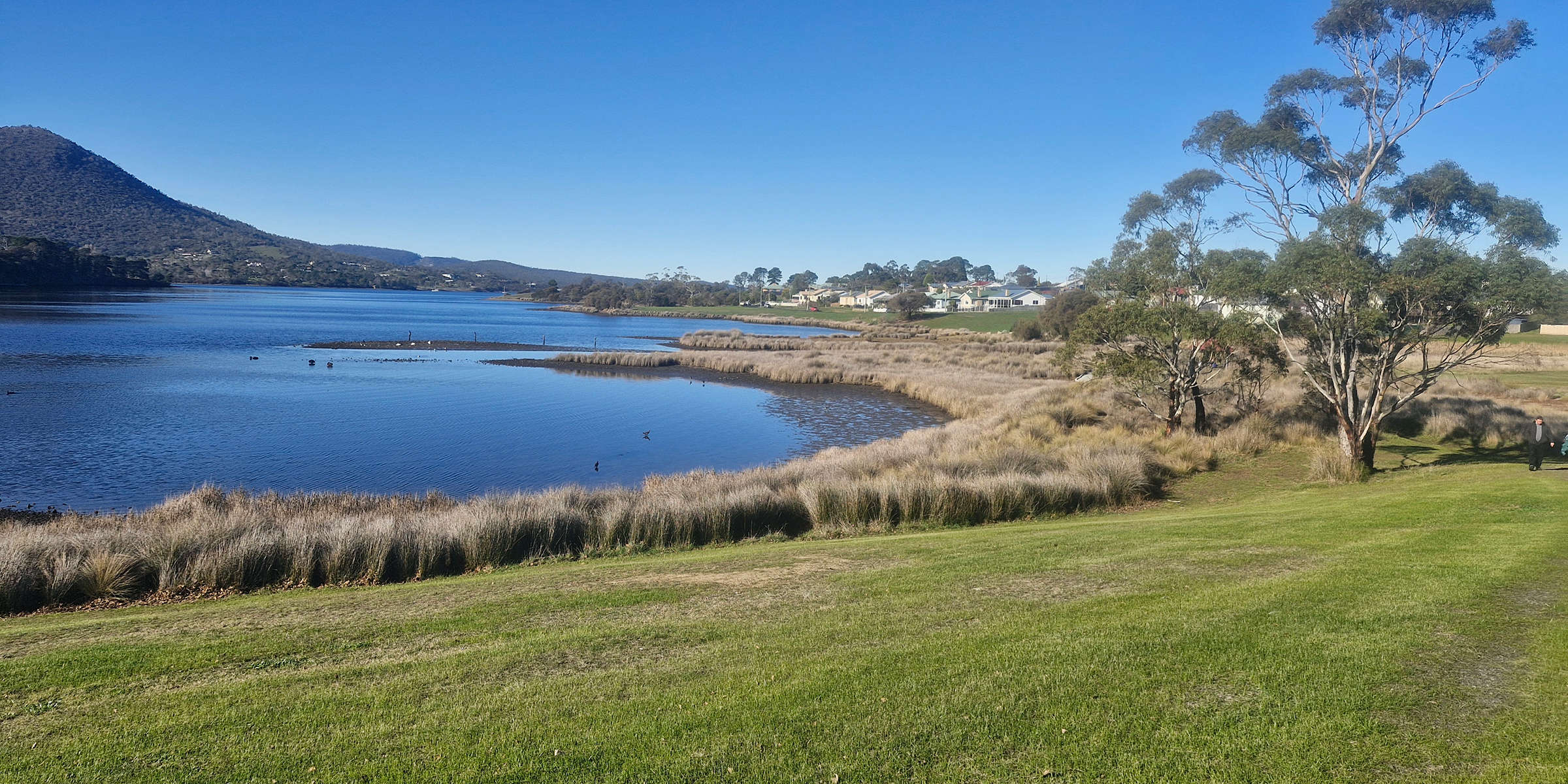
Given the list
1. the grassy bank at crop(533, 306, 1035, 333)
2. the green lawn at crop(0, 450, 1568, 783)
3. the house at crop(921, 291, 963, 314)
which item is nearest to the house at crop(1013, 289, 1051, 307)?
the house at crop(921, 291, 963, 314)

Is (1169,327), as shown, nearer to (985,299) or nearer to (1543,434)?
(1543,434)

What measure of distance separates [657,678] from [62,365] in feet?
189

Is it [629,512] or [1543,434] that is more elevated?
[1543,434]

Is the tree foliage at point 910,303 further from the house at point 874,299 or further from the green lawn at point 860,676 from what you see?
the green lawn at point 860,676

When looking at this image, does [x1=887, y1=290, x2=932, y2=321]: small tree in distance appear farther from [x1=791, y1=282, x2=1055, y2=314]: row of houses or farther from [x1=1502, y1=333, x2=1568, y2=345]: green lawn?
[x1=1502, y1=333, x2=1568, y2=345]: green lawn

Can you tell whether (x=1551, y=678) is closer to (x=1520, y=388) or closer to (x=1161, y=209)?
(x=1161, y=209)

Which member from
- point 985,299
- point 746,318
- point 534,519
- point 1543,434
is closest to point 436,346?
point 534,519

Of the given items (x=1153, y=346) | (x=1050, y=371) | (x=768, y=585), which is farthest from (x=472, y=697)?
(x=1050, y=371)

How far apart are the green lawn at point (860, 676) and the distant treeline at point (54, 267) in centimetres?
15435

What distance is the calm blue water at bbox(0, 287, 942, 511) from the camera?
24.1m

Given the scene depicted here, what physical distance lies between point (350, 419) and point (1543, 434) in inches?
1499

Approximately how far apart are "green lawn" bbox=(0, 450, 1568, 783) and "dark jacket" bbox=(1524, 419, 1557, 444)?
8.51 metres

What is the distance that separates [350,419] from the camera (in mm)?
34531

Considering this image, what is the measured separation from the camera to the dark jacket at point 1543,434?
17594 mm
